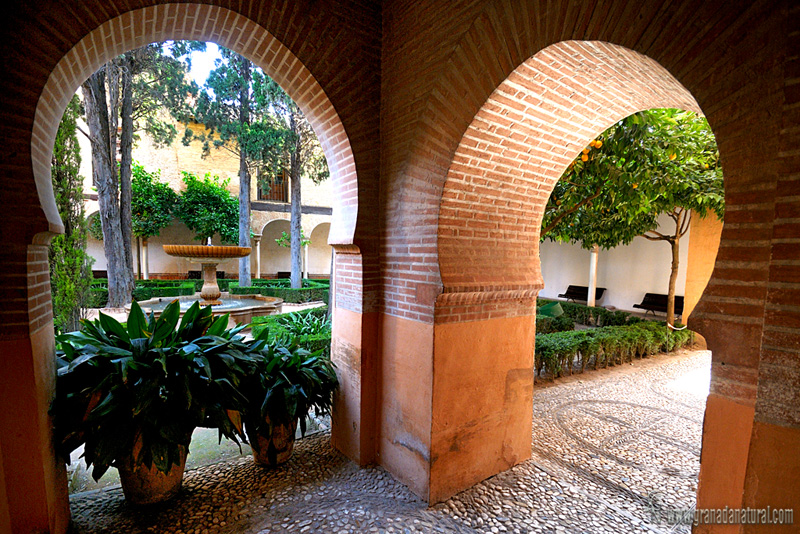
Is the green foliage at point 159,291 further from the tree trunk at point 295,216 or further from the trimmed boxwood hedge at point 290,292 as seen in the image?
the tree trunk at point 295,216

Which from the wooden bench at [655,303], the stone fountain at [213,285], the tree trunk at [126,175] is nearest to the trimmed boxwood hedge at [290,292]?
the stone fountain at [213,285]

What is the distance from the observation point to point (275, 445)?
3496mm

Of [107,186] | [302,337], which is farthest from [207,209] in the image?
[302,337]

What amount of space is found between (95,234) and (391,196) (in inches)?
718

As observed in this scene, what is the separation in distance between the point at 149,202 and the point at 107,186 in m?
5.73

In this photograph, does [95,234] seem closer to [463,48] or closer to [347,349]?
[347,349]

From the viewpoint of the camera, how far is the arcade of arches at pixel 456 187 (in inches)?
63.4

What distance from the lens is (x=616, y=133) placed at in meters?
4.14

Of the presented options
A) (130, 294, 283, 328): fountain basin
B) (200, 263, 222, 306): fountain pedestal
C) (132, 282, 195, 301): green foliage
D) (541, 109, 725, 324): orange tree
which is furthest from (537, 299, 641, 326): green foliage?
(132, 282, 195, 301): green foliage

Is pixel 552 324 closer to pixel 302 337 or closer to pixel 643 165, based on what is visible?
pixel 643 165

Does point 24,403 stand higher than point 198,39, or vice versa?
point 198,39

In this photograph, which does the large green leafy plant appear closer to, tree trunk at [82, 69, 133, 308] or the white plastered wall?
tree trunk at [82, 69, 133, 308]

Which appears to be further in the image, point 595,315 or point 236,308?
point 595,315

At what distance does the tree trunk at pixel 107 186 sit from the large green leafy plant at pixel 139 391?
10.7 m
